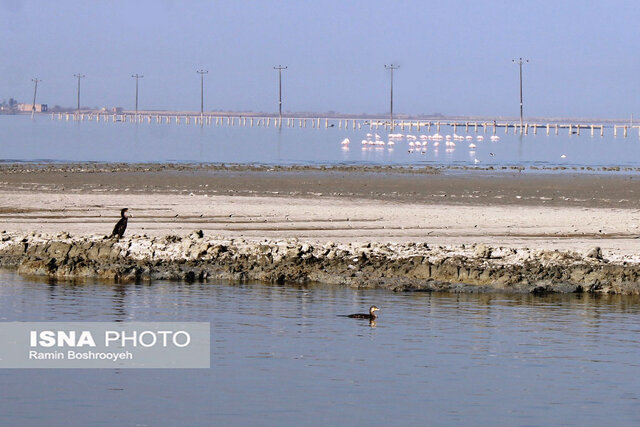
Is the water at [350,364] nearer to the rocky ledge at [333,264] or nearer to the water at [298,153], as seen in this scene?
the rocky ledge at [333,264]

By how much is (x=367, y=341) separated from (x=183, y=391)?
3171 mm

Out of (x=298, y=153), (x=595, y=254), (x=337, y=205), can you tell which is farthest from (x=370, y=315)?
(x=298, y=153)

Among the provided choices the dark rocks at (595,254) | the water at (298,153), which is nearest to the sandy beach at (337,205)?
the dark rocks at (595,254)

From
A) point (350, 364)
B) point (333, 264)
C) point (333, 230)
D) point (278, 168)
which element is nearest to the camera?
point (350, 364)

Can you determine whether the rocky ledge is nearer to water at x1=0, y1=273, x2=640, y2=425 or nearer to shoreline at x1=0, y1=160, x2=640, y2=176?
water at x1=0, y1=273, x2=640, y2=425

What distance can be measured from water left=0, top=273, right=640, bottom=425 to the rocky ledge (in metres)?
0.78

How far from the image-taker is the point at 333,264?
2131 cm

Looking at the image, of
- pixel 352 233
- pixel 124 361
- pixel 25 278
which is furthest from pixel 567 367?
pixel 352 233

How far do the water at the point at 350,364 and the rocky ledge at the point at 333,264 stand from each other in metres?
0.78

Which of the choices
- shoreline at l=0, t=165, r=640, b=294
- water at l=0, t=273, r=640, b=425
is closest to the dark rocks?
shoreline at l=0, t=165, r=640, b=294

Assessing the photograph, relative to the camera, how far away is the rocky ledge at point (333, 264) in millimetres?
20250

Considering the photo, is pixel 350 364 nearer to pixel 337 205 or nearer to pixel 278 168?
pixel 337 205

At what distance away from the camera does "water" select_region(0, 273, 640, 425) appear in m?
11.9

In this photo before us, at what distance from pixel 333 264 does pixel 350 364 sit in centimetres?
727
